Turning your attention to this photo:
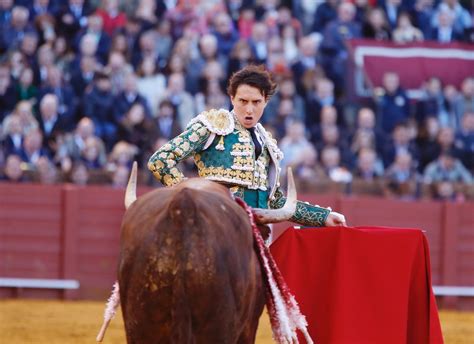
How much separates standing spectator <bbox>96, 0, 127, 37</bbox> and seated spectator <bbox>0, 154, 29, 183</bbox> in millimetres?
1509

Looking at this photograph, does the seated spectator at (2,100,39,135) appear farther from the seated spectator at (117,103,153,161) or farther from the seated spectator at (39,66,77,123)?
the seated spectator at (117,103,153,161)

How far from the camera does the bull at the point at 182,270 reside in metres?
3.33

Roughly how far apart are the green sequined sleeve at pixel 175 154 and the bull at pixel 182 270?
1.82 ft

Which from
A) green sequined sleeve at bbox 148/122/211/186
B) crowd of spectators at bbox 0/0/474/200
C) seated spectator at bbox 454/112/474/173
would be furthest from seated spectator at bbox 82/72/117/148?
green sequined sleeve at bbox 148/122/211/186

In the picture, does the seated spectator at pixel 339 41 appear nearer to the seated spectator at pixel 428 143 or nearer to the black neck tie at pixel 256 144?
the seated spectator at pixel 428 143

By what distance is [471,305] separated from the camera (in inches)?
396

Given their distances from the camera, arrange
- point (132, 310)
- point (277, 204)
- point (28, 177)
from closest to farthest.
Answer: point (132, 310), point (277, 204), point (28, 177)

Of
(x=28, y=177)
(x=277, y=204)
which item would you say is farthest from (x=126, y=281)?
(x=28, y=177)

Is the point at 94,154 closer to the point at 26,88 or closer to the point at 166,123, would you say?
the point at 166,123

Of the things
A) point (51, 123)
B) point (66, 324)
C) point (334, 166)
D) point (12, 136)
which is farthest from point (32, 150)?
point (334, 166)

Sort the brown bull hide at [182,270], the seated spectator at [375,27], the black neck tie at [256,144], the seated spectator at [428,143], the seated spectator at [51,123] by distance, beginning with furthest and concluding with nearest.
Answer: the seated spectator at [375,27]
the seated spectator at [428,143]
the seated spectator at [51,123]
the black neck tie at [256,144]
the brown bull hide at [182,270]

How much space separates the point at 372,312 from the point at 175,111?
16.4 ft

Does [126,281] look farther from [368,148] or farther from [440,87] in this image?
[440,87]

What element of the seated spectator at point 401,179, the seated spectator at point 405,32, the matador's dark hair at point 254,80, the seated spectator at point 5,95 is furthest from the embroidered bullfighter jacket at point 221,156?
the seated spectator at point 405,32
